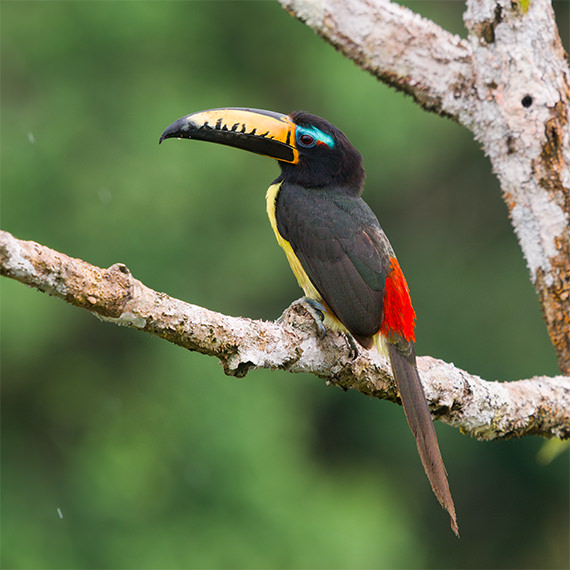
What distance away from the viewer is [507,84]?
3.52 meters

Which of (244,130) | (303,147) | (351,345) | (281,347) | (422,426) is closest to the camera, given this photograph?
(281,347)

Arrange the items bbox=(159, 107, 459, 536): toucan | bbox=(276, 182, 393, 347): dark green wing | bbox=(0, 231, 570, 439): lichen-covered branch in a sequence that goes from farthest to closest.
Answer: bbox=(276, 182, 393, 347): dark green wing → bbox=(159, 107, 459, 536): toucan → bbox=(0, 231, 570, 439): lichen-covered branch

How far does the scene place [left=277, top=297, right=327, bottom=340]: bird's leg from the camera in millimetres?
3041

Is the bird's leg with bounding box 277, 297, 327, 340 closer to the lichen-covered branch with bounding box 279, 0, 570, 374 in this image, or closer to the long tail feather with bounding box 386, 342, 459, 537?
the long tail feather with bounding box 386, 342, 459, 537

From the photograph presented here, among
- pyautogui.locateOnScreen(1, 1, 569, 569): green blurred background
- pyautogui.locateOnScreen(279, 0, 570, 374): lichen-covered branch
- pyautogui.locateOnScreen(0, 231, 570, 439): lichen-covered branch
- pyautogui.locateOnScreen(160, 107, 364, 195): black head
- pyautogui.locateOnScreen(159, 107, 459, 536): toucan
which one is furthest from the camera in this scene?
pyautogui.locateOnScreen(1, 1, 569, 569): green blurred background

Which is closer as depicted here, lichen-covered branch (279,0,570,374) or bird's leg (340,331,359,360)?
bird's leg (340,331,359,360)

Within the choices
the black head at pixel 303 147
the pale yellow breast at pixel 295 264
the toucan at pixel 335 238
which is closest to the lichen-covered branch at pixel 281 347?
the toucan at pixel 335 238

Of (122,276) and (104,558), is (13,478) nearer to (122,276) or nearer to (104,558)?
(104,558)

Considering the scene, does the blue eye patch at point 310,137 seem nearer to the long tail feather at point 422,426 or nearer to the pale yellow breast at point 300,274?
the pale yellow breast at point 300,274

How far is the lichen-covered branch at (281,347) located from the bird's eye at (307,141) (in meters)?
0.90

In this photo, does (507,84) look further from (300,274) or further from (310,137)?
(300,274)

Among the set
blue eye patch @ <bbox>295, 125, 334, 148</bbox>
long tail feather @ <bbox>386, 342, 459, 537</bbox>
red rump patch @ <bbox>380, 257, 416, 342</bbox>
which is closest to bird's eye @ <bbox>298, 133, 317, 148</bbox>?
blue eye patch @ <bbox>295, 125, 334, 148</bbox>

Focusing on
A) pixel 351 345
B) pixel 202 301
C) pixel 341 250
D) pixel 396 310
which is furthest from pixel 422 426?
pixel 202 301

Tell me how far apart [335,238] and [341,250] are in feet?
0.18
